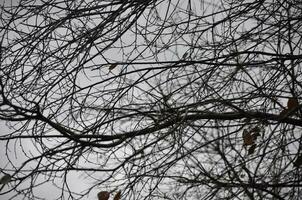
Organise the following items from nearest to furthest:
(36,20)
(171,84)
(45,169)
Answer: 1. (45,169)
2. (36,20)
3. (171,84)

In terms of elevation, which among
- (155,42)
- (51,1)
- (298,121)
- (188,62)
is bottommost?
(298,121)

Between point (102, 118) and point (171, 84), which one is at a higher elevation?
point (171, 84)

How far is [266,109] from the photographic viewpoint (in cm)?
290

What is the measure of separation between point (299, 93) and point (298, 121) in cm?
50

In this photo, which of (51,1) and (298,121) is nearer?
(298,121)

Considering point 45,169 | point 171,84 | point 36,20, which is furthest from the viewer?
point 171,84

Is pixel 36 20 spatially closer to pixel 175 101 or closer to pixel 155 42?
pixel 155 42

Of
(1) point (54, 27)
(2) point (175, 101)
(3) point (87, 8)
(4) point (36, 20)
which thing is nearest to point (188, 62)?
(2) point (175, 101)

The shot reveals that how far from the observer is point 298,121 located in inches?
99.0

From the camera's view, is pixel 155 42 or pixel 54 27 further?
pixel 155 42

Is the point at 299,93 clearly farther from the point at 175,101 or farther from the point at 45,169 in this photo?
the point at 45,169

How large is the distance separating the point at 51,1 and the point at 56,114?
2.92 ft

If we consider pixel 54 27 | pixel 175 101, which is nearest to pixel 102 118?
pixel 175 101

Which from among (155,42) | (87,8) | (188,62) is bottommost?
(188,62)
